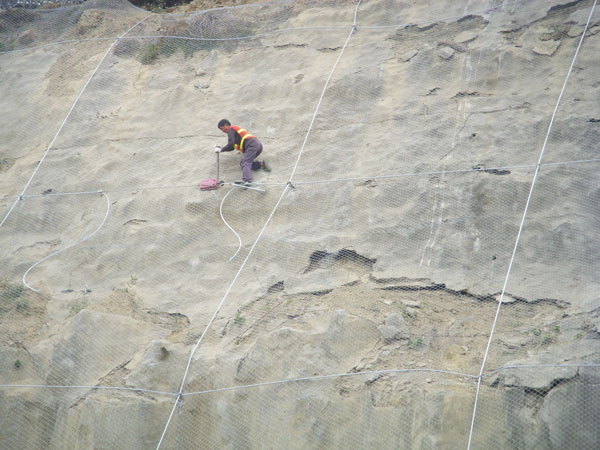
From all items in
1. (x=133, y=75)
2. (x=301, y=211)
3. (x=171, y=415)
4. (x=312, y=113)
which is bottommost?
(x=171, y=415)

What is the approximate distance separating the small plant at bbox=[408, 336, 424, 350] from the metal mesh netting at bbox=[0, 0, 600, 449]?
0.01 m

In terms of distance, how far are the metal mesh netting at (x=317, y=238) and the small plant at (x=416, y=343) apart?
1cm

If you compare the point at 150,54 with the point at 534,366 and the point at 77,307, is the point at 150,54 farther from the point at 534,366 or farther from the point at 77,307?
the point at 534,366

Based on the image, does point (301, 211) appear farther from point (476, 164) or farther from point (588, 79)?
point (588, 79)

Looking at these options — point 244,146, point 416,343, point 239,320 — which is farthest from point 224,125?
point 416,343

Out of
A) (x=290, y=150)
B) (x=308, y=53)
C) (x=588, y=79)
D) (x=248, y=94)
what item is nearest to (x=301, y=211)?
(x=290, y=150)

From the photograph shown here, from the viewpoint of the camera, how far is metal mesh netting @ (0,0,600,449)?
16.3ft

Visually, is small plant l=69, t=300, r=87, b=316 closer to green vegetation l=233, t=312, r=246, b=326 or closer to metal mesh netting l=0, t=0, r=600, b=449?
metal mesh netting l=0, t=0, r=600, b=449

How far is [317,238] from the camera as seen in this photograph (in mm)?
6219

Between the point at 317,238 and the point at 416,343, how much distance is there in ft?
5.38

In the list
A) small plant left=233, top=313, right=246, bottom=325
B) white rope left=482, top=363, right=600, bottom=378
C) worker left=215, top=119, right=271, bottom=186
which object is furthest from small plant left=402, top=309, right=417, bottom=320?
worker left=215, top=119, right=271, bottom=186

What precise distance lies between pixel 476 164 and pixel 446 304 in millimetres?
1784

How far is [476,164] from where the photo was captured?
250 inches

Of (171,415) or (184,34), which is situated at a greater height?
(184,34)
